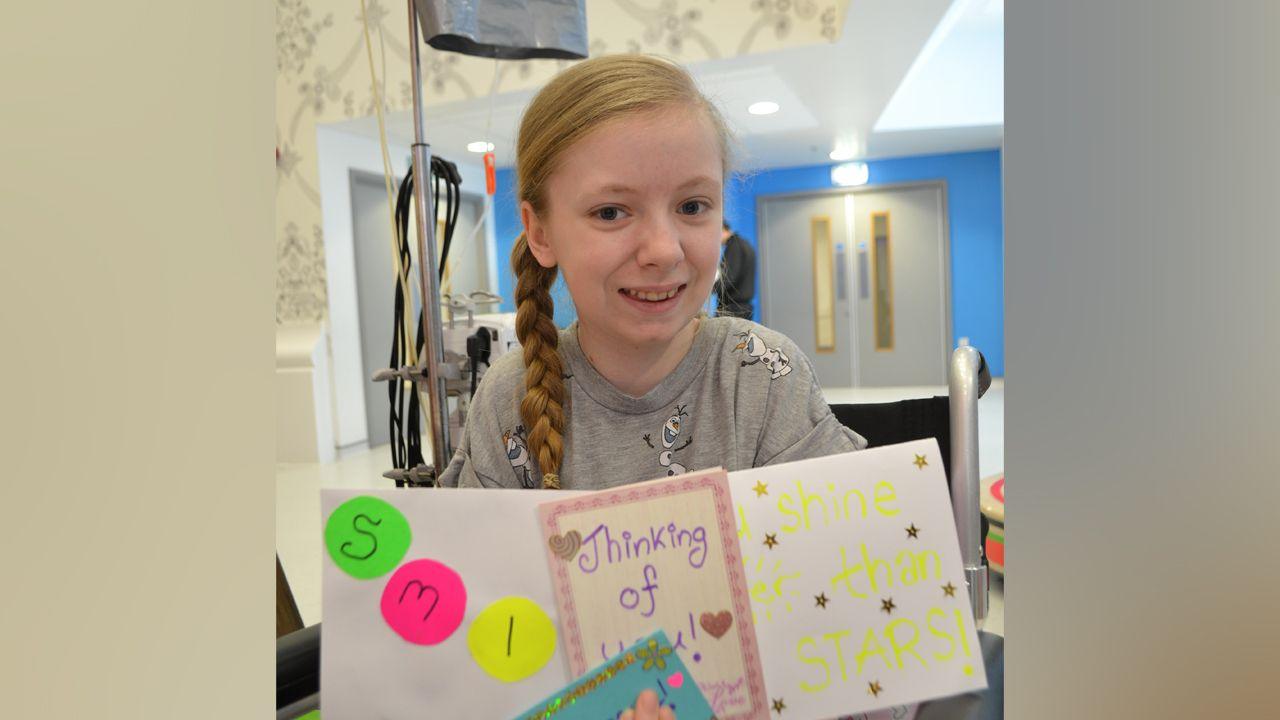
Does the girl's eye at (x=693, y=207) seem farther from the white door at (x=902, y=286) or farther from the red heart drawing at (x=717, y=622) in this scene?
the white door at (x=902, y=286)

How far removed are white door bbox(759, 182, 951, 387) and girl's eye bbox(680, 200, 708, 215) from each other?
6.18m

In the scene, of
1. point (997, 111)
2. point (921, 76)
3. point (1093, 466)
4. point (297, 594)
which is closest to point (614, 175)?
point (1093, 466)

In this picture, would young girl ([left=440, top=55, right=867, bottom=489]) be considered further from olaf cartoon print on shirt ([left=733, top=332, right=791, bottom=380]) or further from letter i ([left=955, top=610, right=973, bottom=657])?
letter i ([left=955, top=610, right=973, bottom=657])

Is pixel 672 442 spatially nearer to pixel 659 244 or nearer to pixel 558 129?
pixel 659 244

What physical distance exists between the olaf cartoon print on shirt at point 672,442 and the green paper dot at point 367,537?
0.37 meters

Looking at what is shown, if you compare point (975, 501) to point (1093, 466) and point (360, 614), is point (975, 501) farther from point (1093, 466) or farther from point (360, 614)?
point (360, 614)

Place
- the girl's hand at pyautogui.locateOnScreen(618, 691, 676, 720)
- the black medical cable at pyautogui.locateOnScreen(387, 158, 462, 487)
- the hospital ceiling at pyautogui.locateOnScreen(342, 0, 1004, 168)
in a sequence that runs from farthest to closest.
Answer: the hospital ceiling at pyautogui.locateOnScreen(342, 0, 1004, 168)
the black medical cable at pyautogui.locateOnScreen(387, 158, 462, 487)
the girl's hand at pyautogui.locateOnScreen(618, 691, 676, 720)

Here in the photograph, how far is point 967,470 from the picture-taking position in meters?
0.83

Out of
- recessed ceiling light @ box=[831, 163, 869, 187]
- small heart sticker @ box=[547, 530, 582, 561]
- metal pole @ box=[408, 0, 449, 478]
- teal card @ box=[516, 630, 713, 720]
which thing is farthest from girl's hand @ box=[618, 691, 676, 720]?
recessed ceiling light @ box=[831, 163, 869, 187]

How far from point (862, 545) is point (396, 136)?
189 inches

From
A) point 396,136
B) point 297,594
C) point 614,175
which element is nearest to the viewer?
point 614,175

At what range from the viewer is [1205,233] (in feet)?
1.22

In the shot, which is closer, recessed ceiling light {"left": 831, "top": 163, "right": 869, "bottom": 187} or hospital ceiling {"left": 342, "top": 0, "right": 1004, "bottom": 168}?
hospital ceiling {"left": 342, "top": 0, "right": 1004, "bottom": 168}

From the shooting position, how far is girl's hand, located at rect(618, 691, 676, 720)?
1.89 ft
